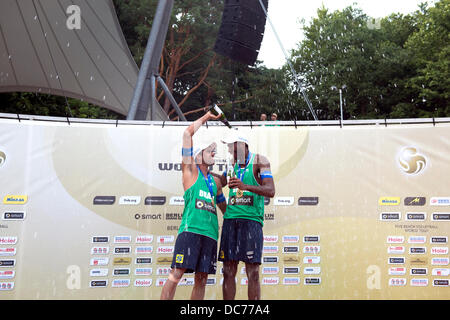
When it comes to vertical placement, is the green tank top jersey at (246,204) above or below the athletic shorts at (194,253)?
above

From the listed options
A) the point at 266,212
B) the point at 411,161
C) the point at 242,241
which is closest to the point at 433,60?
the point at 411,161

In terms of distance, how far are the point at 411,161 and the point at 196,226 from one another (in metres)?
2.74

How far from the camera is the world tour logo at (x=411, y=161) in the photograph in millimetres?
4934

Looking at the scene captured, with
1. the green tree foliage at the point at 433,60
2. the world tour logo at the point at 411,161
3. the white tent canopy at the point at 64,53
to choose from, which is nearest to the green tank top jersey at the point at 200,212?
the world tour logo at the point at 411,161

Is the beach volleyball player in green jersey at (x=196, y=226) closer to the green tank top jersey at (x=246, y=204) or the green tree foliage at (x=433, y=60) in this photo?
the green tank top jersey at (x=246, y=204)

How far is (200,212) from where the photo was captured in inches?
157

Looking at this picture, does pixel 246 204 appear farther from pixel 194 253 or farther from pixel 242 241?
pixel 194 253

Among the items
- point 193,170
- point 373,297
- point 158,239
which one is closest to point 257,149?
point 193,170

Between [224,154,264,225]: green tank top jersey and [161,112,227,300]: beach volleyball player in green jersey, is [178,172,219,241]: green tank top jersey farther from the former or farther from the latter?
[224,154,264,225]: green tank top jersey

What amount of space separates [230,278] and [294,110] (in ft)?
74.5

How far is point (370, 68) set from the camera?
24.7 m

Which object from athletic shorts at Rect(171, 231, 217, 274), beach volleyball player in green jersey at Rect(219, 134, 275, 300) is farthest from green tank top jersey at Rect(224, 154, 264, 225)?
athletic shorts at Rect(171, 231, 217, 274)

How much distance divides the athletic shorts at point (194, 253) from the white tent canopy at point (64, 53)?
369 inches
